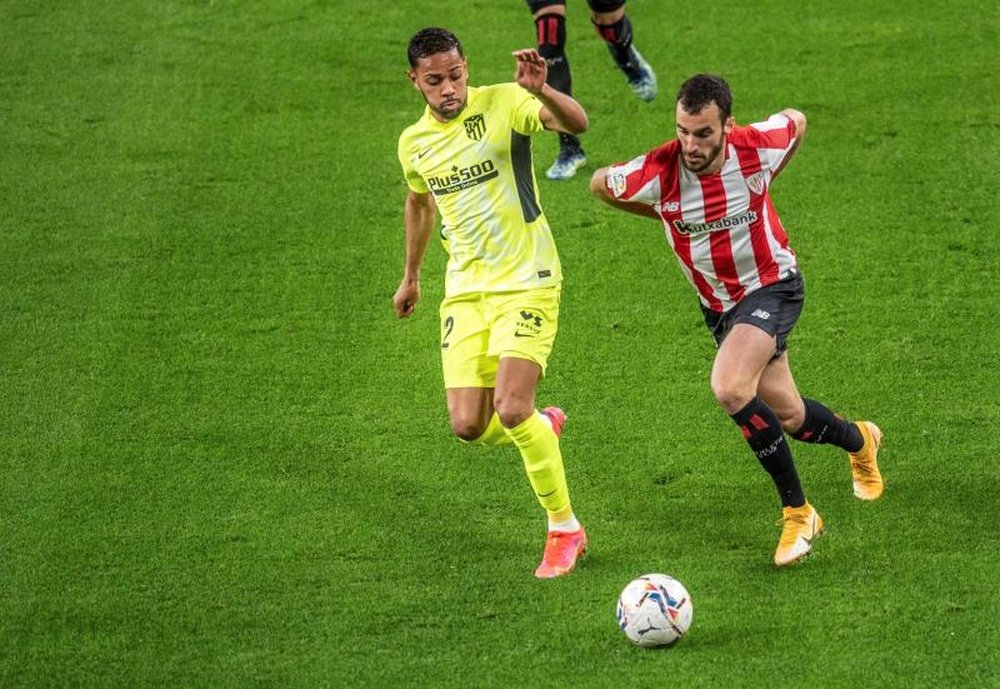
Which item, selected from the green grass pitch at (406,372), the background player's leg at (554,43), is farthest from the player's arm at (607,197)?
the background player's leg at (554,43)

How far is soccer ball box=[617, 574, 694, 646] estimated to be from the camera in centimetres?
599

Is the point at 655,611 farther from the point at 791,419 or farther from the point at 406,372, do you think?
the point at 406,372

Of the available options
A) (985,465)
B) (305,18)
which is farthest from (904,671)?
(305,18)

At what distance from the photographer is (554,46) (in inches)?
380

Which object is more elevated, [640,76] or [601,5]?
[601,5]

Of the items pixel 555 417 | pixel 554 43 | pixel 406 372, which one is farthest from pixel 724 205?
pixel 554 43

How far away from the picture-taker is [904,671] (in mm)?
5863

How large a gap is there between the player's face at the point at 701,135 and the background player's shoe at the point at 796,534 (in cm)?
152

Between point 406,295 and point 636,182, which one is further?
point 406,295

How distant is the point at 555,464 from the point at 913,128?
4793 mm

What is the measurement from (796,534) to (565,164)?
13.1 ft

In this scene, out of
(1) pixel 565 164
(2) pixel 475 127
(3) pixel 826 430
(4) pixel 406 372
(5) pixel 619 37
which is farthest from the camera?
(5) pixel 619 37

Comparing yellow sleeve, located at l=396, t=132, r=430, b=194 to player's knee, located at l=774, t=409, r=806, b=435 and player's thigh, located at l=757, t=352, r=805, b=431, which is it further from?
player's knee, located at l=774, t=409, r=806, b=435

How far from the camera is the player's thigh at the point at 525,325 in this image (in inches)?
264
